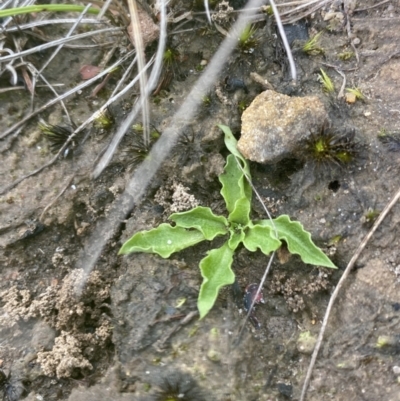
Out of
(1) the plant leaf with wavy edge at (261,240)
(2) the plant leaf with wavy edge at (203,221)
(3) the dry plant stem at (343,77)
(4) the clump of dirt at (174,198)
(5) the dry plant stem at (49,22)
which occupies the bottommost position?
(1) the plant leaf with wavy edge at (261,240)

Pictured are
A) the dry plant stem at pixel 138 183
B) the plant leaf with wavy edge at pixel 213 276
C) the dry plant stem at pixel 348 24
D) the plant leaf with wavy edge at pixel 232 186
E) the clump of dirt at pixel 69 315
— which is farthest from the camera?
the dry plant stem at pixel 348 24

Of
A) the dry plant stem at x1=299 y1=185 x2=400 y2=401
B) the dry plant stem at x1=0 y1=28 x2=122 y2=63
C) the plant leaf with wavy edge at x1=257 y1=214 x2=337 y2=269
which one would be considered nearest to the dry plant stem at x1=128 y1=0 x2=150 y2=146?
the dry plant stem at x1=0 y1=28 x2=122 y2=63

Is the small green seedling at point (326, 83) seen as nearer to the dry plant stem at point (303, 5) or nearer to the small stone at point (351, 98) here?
the small stone at point (351, 98)

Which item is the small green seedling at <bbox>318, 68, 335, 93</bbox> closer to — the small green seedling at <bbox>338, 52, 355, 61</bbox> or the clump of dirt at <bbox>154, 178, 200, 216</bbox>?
the small green seedling at <bbox>338, 52, 355, 61</bbox>

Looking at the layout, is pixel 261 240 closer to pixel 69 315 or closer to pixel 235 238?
pixel 235 238

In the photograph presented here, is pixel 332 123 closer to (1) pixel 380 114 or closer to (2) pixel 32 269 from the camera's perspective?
(1) pixel 380 114

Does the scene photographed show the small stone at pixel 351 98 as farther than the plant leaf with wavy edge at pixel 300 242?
Yes

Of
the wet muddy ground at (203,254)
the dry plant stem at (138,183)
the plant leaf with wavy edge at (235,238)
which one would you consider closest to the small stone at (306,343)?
the wet muddy ground at (203,254)
